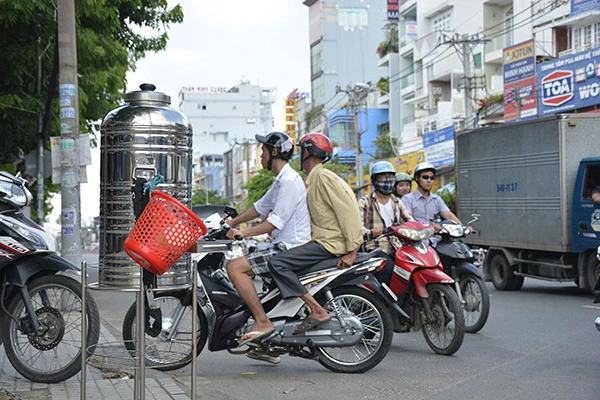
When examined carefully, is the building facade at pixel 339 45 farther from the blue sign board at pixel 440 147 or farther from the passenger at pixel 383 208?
the passenger at pixel 383 208

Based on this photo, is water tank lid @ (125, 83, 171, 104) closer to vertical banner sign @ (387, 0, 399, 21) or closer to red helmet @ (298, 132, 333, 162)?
red helmet @ (298, 132, 333, 162)

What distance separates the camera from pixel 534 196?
1503 cm

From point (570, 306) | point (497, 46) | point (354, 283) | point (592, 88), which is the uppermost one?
point (497, 46)

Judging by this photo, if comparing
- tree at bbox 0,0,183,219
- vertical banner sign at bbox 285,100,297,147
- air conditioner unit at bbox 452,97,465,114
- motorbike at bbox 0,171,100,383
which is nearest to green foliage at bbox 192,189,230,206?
vertical banner sign at bbox 285,100,297,147

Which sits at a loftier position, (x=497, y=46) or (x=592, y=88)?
(x=497, y=46)

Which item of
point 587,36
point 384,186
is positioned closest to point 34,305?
point 384,186

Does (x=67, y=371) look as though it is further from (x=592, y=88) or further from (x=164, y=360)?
(x=592, y=88)

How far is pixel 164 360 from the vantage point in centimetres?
705

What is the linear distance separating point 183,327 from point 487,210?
10.5m

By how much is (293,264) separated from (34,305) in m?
1.95

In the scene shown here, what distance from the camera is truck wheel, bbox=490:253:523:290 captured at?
15788 millimetres

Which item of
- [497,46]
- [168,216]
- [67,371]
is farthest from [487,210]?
[497,46]

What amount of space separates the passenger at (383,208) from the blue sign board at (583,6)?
1169 inches

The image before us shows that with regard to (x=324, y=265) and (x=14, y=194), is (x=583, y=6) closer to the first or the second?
(x=324, y=265)
